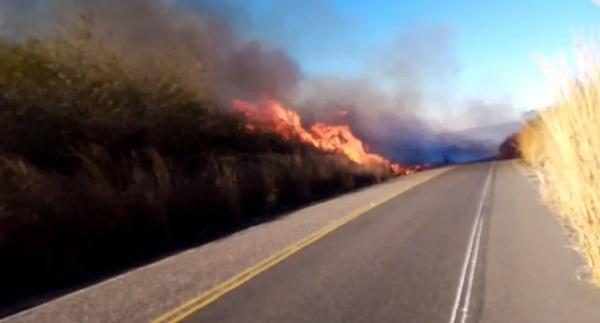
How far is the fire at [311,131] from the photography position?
40188 mm

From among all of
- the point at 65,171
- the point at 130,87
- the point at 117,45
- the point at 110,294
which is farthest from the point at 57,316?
the point at 117,45

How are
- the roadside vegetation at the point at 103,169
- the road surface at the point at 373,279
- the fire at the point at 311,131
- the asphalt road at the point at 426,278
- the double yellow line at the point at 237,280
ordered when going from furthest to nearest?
the fire at the point at 311,131, the roadside vegetation at the point at 103,169, the double yellow line at the point at 237,280, the road surface at the point at 373,279, the asphalt road at the point at 426,278

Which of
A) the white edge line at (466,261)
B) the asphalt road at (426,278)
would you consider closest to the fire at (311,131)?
the white edge line at (466,261)

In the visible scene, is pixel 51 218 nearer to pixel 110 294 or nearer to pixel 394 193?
pixel 110 294

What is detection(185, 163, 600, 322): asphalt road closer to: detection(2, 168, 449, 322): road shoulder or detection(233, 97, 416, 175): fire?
detection(2, 168, 449, 322): road shoulder

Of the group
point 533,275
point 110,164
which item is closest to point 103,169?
point 110,164

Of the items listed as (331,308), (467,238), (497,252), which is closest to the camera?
(331,308)

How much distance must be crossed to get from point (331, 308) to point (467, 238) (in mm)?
5987

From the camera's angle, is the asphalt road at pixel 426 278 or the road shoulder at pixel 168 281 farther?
the road shoulder at pixel 168 281

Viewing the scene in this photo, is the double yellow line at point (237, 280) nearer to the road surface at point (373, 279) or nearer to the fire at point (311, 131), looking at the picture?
the road surface at point (373, 279)

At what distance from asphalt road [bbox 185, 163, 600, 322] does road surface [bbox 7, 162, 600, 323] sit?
0.6 inches

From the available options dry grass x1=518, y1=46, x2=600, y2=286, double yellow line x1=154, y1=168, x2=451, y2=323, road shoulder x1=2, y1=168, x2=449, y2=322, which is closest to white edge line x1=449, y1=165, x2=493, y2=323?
dry grass x1=518, y1=46, x2=600, y2=286

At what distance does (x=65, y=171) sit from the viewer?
63.0 ft

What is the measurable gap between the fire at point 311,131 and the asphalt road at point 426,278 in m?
21.2
